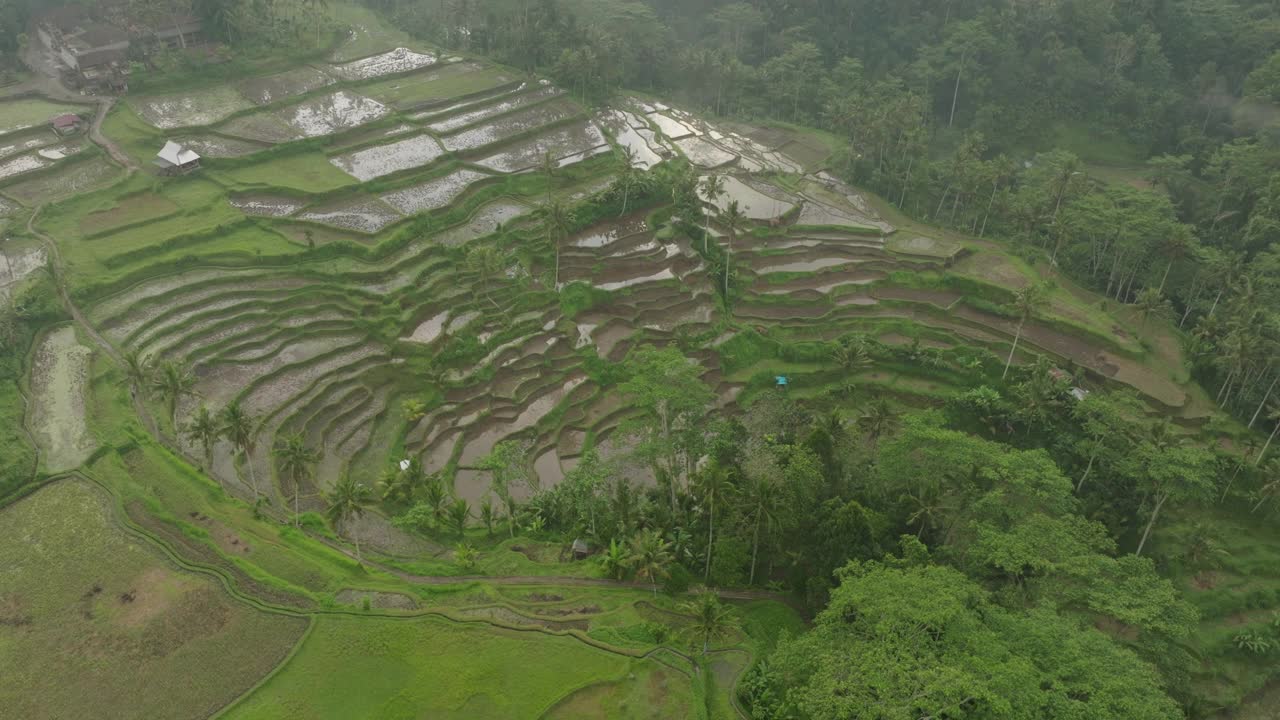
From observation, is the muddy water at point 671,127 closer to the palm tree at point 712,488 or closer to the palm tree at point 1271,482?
the palm tree at point 712,488

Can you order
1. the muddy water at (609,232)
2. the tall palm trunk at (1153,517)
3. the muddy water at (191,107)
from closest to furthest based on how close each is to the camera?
the tall palm trunk at (1153,517) → the muddy water at (609,232) → the muddy water at (191,107)

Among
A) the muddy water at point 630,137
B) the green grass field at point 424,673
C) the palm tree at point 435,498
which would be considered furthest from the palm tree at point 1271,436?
the muddy water at point 630,137

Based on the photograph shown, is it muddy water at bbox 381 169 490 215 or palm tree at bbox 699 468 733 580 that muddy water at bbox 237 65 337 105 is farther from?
palm tree at bbox 699 468 733 580

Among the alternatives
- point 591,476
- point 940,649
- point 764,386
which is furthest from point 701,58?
point 940,649

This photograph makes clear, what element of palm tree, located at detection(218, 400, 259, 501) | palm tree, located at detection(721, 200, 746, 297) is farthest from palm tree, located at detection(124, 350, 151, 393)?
palm tree, located at detection(721, 200, 746, 297)

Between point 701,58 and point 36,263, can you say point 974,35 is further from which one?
point 36,263

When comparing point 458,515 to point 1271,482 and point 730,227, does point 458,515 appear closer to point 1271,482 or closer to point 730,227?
point 730,227

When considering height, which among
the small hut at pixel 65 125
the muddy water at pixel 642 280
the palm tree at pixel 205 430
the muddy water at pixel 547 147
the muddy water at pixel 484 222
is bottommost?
the muddy water at pixel 642 280
